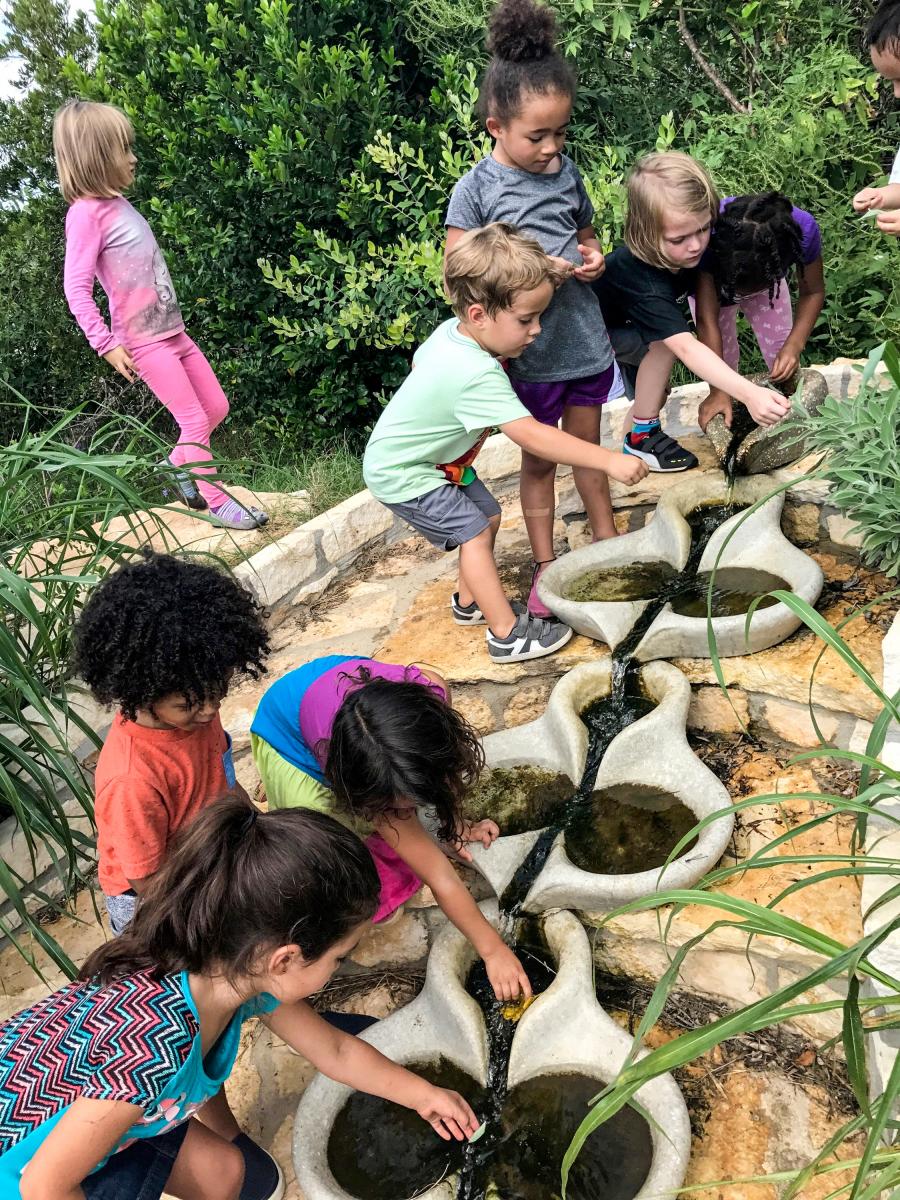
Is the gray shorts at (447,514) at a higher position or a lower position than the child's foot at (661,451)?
higher

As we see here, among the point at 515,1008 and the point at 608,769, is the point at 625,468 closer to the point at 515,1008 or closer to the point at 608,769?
the point at 608,769

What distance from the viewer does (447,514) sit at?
2.61 metres

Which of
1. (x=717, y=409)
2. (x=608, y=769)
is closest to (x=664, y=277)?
(x=717, y=409)

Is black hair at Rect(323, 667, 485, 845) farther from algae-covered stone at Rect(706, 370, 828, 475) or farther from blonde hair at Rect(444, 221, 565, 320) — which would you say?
algae-covered stone at Rect(706, 370, 828, 475)

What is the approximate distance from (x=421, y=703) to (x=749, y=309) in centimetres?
217

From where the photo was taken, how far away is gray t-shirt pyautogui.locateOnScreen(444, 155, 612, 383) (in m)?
2.67

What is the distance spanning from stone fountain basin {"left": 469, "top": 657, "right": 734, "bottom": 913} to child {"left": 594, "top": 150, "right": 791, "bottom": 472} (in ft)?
2.87

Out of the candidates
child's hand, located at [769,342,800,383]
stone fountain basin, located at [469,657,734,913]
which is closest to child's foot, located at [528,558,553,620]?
stone fountain basin, located at [469,657,734,913]

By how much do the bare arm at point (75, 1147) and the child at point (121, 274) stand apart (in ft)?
6.98

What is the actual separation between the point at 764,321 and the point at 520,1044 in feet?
8.23

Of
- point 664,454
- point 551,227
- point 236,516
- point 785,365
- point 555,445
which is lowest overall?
point 664,454

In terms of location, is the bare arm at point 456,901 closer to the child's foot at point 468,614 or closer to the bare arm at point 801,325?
the child's foot at point 468,614

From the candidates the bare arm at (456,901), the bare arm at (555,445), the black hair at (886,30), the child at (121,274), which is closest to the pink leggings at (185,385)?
the child at (121,274)

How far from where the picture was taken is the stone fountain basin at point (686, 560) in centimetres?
234
